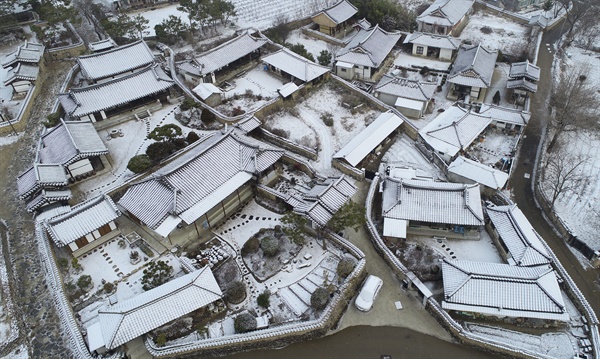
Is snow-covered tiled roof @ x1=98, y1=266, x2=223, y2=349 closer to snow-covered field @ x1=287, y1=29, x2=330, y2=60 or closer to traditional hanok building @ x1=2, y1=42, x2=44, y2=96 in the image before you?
traditional hanok building @ x1=2, y1=42, x2=44, y2=96

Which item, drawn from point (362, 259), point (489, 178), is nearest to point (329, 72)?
point (489, 178)

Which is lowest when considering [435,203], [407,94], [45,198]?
[435,203]

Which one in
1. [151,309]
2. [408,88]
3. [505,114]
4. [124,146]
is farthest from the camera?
[408,88]

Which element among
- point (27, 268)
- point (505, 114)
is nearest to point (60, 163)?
point (27, 268)

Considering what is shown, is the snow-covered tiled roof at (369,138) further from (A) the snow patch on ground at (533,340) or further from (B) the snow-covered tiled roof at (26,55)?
(B) the snow-covered tiled roof at (26,55)

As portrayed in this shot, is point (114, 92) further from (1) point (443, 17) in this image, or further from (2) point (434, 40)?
(1) point (443, 17)

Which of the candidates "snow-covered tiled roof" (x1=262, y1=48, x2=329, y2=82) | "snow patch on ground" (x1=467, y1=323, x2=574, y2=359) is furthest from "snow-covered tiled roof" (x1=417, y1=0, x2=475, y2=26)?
"snow patch on ground" (x1=467, y1=323, x2=574, y2=359)

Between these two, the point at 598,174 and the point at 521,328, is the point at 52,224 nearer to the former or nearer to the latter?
the point at 521,328
